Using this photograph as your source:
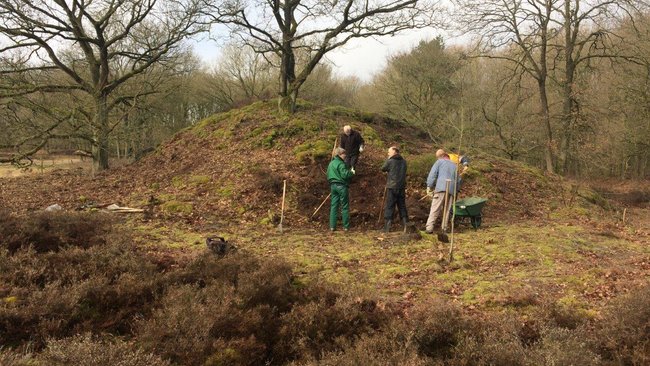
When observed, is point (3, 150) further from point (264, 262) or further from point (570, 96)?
point (570, 96)

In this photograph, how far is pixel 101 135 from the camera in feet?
50.9

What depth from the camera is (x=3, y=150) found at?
48.0ft

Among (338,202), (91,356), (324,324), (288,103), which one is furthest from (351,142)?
(91,356)

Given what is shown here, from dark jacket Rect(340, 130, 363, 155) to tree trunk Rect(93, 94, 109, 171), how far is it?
30.4ft

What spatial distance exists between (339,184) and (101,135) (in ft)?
34.1

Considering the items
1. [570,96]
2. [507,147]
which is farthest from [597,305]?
[507,147]

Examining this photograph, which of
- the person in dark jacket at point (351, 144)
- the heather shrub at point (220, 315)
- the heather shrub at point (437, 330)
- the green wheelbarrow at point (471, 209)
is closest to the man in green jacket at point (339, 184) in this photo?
the person in dark jacket at point (351, 144)

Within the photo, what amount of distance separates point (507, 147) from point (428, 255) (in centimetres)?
1912

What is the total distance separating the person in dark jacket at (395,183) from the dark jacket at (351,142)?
227cm

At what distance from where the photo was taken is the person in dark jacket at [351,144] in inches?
454

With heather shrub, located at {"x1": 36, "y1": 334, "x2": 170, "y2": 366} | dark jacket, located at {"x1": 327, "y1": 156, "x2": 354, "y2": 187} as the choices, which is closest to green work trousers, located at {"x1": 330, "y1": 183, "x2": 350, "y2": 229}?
dark jacket, located at {"x1": 327, "y1": 156, "x2": 354, "y2": 187}

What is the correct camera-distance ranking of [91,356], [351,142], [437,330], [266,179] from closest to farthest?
[91,356] < [437,330] < [351,142] < [266,179]

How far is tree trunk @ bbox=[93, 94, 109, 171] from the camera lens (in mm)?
15484

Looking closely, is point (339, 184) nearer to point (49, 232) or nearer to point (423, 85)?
point (49, 232)
